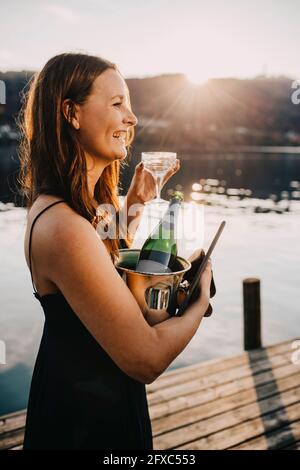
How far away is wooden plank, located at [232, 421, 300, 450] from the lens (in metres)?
3.61

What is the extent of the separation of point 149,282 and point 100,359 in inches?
14.2

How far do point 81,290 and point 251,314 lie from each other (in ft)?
17.1

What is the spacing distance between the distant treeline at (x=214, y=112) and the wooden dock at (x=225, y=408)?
80790 millimetres

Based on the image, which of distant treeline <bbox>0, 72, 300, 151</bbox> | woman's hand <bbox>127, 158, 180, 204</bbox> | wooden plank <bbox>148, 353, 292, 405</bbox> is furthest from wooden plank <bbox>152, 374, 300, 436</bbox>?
distant treeline <bbox>0, 72, 300, 151</bbox>

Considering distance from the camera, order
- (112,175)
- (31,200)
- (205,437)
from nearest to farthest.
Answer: (31,200)
(112,175)
(205,437)

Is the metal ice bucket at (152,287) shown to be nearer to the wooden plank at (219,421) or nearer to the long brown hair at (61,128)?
the long brown hair at (61,128)

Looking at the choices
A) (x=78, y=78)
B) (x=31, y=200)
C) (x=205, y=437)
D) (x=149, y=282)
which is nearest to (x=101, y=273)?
(x=149, y=282)

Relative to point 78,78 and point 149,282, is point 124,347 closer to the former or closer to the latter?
point 149,282

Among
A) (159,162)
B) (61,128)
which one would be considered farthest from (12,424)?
(61,128)

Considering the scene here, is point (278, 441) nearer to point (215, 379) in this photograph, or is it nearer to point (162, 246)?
point (215, 379)

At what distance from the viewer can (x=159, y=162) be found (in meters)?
1.92

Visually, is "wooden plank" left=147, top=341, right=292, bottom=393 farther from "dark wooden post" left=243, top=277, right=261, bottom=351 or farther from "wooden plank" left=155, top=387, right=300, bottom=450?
"wooden plank" left=155, top=387, right=300, bottom=450

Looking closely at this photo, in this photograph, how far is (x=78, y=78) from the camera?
1504mm

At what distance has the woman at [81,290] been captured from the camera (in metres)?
1.31
